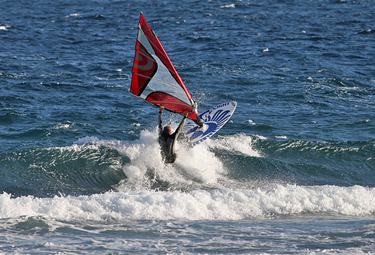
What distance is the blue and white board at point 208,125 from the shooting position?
2188cm

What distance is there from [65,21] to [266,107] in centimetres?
2152

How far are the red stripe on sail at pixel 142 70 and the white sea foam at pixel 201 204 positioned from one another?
2.66m

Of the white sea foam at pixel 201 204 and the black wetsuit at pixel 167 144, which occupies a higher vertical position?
the black wetsuit at pixel 167 144

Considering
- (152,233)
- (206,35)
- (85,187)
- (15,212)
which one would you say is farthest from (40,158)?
(206,35)

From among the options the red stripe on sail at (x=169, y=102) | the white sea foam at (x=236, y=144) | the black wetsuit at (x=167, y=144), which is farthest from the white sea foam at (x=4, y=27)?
the red stripe on sail at (x=169, y=102)

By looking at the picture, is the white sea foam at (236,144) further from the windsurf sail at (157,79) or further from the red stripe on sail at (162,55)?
the red stripe on sail at (162,55)

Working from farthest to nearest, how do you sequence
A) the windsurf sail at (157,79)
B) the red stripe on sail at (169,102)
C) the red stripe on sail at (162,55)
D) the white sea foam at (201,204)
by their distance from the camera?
the red stripe on sail at (169,102) < the windsurf sail at (157,79) < the red stripe on sail at (162,55) < the white sea foam at (201,204)

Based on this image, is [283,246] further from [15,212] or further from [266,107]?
[266,107]

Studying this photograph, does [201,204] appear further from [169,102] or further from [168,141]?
[169,102]

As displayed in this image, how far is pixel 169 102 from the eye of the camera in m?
20.3

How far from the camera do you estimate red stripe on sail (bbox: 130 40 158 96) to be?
20.1 meters

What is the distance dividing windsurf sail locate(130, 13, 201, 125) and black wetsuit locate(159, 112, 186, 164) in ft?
1.78

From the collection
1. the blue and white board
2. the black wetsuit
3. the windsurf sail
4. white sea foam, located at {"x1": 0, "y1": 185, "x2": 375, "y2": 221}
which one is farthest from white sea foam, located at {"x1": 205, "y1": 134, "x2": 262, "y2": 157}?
the windsurf sail

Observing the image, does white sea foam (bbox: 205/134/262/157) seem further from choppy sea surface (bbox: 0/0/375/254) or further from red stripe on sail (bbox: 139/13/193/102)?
red stripe on sail (bbox: 139/13/193/102)
